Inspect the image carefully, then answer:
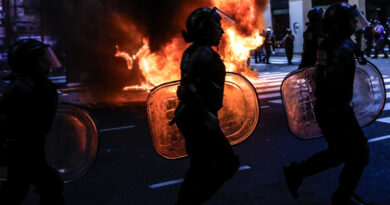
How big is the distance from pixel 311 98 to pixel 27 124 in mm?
2798

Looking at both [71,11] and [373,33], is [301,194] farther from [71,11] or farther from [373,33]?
[373,33]

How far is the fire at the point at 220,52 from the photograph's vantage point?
1266cm

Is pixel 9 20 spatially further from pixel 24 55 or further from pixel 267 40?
pixel 24 55

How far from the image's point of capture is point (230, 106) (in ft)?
15.7

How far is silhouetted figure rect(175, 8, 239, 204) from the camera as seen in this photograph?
10.7ft

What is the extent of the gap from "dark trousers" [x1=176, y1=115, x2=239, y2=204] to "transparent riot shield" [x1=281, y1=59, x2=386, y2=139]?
1330mm

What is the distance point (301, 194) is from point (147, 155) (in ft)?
8.20

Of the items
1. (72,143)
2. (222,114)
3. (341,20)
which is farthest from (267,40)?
(72,143)

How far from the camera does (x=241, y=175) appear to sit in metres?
4.83

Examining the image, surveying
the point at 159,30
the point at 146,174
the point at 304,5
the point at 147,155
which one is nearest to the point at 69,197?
the point at 146,174

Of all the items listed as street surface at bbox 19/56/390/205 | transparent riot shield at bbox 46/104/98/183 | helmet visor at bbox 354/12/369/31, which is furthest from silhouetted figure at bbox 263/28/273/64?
transparent riot shield at bbox 46/104/98/183

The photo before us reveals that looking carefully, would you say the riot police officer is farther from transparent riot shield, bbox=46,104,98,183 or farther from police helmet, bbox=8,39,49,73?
police helmet, bbox=8,39,49,73

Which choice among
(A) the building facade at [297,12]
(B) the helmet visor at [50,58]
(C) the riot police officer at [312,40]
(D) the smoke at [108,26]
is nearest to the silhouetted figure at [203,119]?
(B) the helmet visor at [50,58]

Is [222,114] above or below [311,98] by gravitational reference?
below
